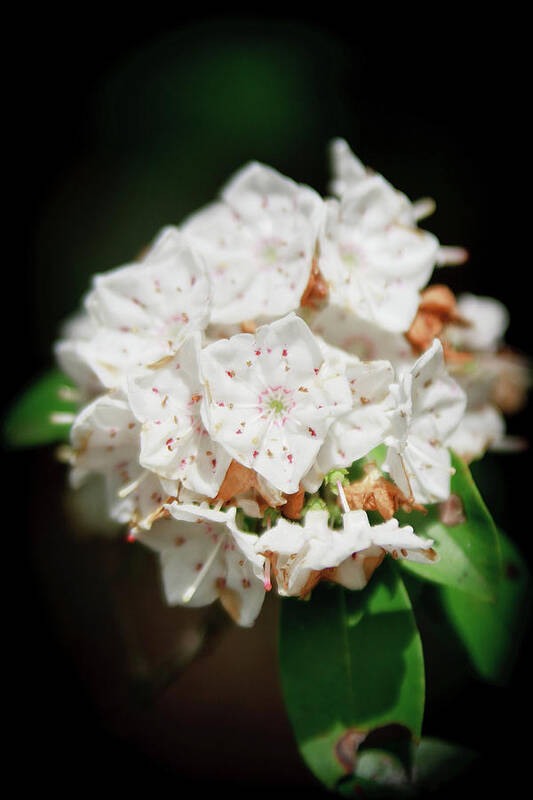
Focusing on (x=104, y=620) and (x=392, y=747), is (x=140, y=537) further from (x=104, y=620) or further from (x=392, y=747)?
(x=104, y=620)

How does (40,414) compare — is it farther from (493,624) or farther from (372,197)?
(493,624)

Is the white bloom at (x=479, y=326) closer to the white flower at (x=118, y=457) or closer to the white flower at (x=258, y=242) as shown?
the white flower at (x=258, y=242)

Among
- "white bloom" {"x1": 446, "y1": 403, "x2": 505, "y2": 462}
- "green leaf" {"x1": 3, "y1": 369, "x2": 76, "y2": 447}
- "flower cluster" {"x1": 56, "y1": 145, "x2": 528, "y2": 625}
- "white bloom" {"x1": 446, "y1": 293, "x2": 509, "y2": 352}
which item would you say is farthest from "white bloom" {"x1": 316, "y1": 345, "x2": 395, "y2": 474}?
"green leaf" {"x1": 3, "y1": 369, "x2": 76, "y2": 447}

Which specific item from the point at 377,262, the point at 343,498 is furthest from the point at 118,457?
the point at 377,262

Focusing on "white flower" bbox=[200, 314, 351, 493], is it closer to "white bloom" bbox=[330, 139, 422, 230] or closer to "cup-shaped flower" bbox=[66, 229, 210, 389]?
"cup-shaped flower" bbox=[66, 229, 210, 389]

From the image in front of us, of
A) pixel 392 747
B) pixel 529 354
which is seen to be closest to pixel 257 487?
pixel 392 747

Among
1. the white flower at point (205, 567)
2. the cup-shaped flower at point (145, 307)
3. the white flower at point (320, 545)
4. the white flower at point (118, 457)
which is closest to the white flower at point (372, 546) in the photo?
the white flower at point (320, 545)

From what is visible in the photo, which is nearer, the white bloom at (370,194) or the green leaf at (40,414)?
the white bloom at (370,194)

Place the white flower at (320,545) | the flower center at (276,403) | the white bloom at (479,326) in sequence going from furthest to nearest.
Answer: the white bloom at (479,326) < the flower center at (276,403) < the white flower at (320,545)
